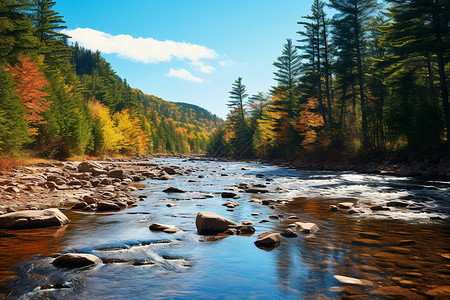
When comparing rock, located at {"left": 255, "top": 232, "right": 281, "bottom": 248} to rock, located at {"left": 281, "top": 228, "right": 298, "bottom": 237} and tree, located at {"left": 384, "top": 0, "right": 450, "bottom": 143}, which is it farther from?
tree, located at {"left": 384, "top": 0, "right": 450, "bottom": 143}

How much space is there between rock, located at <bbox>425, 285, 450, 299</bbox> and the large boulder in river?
7.49 meters

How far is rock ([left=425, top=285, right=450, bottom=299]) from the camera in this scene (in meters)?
3.25

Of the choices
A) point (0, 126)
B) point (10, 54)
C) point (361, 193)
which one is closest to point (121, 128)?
point (10, 54)

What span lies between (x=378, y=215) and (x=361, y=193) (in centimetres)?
473

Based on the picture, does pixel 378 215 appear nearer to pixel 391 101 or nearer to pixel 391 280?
pixel 391 280

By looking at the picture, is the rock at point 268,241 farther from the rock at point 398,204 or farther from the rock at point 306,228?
the rock at point 398,204

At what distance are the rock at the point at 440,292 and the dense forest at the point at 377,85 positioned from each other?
1835cm

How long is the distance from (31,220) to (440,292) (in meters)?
7.93

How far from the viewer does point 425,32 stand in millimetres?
18547

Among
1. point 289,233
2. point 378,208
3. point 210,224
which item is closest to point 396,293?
point 289,233

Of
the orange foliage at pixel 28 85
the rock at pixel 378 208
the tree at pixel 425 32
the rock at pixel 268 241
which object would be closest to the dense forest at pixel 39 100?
the orange foliage at pixel 28 85

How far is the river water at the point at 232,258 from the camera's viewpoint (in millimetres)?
3518

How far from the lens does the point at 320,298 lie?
10.8 ft

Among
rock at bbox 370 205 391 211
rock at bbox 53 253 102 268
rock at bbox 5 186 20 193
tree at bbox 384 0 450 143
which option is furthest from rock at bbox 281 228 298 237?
tree at bbox 384 0 450 143
